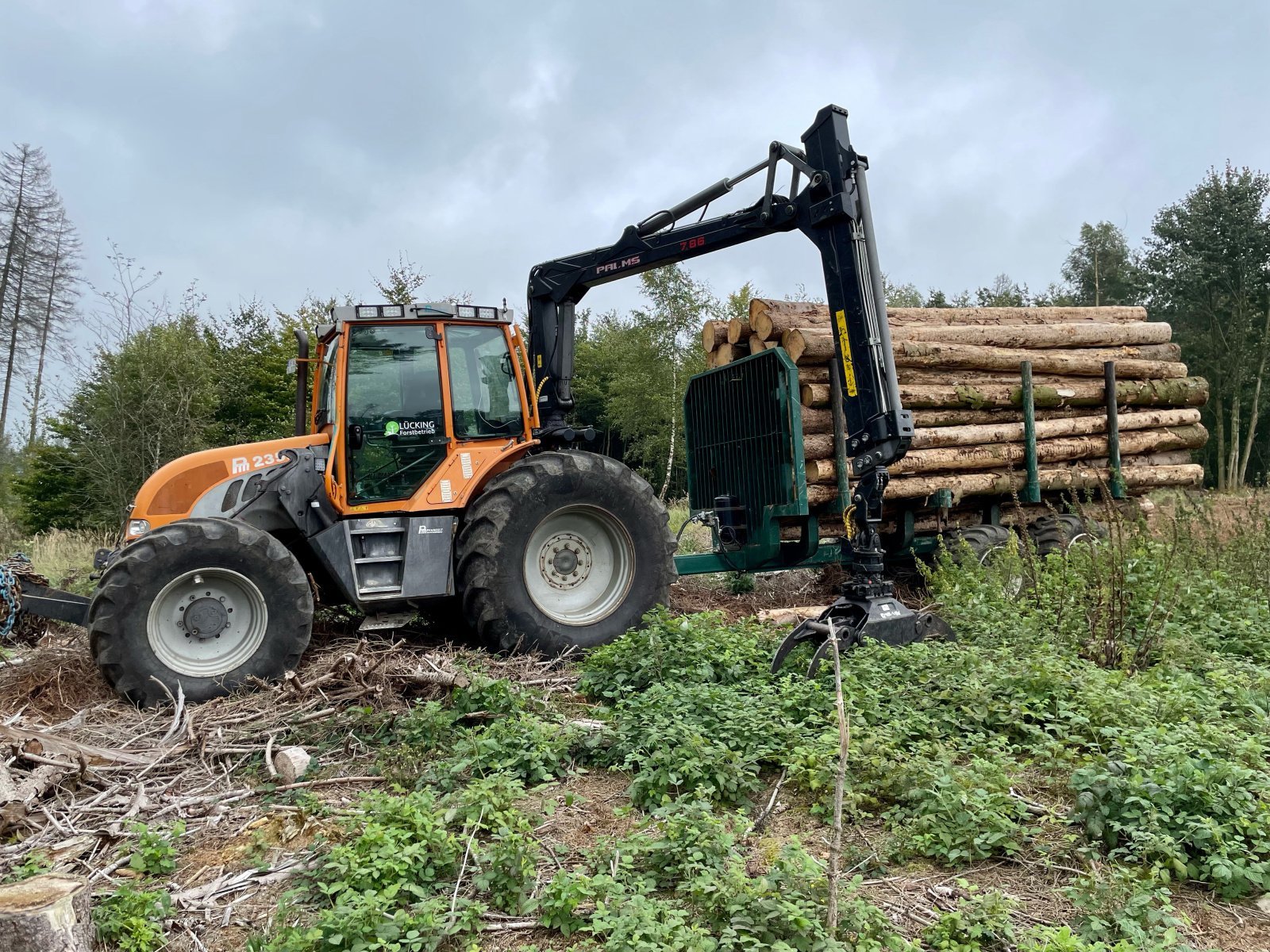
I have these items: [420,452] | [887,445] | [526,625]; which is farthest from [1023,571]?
[420,452]

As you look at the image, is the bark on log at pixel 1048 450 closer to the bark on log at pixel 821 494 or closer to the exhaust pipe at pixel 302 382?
the bark on log at pixel 821 494

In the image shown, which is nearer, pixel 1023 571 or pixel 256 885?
pixel 256 885

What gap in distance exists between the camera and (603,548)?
7254 mm

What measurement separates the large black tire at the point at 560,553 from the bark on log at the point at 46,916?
3630 millimetres

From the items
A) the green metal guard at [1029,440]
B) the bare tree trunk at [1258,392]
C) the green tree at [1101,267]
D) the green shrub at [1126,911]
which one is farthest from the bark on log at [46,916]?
the green tree at [1101,267]

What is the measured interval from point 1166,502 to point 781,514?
541 centimetres

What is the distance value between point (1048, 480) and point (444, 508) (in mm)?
6441

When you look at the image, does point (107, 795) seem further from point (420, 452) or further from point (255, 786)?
point (420, 452)

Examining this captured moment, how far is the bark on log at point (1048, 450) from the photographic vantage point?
8.80m

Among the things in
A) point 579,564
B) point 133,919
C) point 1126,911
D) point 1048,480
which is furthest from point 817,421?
point 133,919

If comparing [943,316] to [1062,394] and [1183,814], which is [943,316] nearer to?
[1062,394]

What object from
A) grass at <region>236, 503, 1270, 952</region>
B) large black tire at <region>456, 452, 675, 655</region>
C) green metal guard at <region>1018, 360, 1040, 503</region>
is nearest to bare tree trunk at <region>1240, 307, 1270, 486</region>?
green metal guard at <region>1018, 360, 1040, 503</region>

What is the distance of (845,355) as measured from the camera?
669 centimetres

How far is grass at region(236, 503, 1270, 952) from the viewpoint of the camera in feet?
9.68
